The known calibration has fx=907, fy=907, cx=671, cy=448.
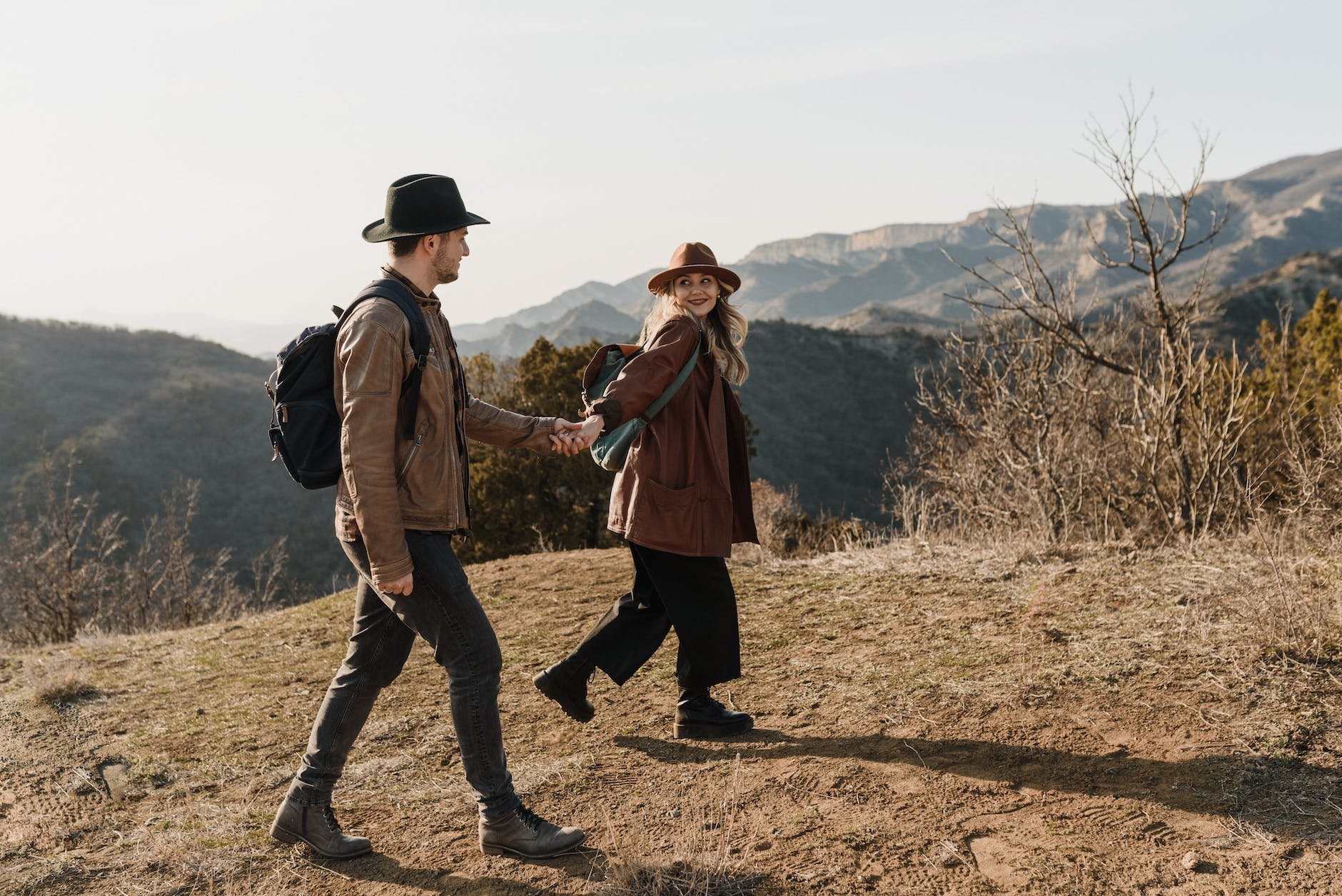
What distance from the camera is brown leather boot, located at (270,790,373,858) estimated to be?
2799 millimetres

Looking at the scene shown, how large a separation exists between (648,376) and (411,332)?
967 mm

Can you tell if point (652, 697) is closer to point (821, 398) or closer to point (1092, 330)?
point (1092, 330)

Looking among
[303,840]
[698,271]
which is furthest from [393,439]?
[698,271]

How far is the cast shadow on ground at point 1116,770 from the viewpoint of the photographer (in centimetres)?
267

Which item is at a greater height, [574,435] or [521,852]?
[574,435]

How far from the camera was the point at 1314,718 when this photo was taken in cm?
313

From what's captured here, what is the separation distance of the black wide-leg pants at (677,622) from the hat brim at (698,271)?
104 cm

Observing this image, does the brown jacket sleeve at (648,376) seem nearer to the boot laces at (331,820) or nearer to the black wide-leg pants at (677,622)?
the black wide-leg pants at (677,622)

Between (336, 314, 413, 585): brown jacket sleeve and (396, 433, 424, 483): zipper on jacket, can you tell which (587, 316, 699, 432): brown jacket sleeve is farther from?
(336, 314, 413, 585): brown jacket sleeve

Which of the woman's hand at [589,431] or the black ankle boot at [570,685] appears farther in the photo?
the black ankle boot at [570,685]

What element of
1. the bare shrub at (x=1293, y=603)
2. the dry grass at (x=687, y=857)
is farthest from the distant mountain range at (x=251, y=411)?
the dry grass at (x=687, y=857)

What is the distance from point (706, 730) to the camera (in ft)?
11.7

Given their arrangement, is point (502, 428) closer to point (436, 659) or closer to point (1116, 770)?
point (436, 659)

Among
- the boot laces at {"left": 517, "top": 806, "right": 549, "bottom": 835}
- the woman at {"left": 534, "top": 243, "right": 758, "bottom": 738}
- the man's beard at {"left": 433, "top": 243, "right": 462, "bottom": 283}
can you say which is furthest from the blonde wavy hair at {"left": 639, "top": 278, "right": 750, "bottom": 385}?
the boot laces at {"left": 517, "top": 806, "right": 549, "bottom": 835}
